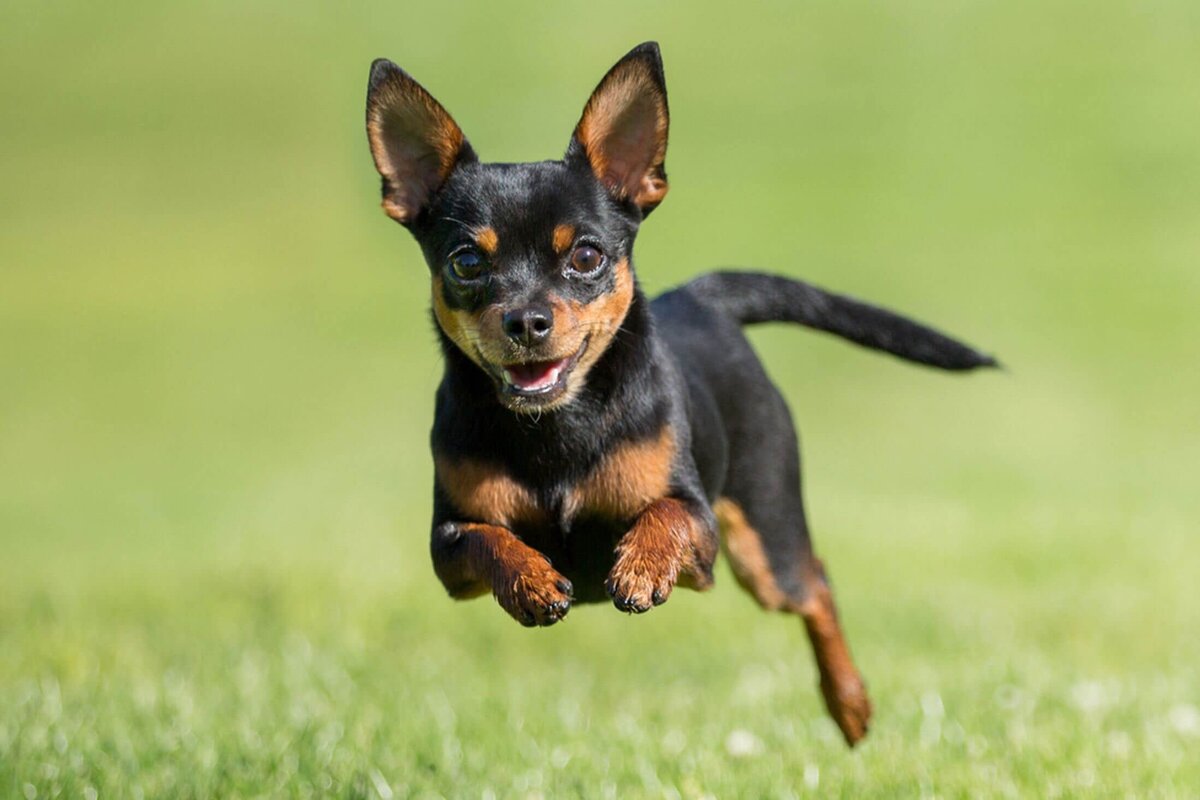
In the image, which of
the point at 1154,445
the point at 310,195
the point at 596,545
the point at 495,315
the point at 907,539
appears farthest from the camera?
the point at 310,195

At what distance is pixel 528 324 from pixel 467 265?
0.32 meters

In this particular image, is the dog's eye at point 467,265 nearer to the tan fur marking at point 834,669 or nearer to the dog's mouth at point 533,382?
the dog's mouth at point 533,382

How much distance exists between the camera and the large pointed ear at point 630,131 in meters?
4.42

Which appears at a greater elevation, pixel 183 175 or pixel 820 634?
pixel 820 634

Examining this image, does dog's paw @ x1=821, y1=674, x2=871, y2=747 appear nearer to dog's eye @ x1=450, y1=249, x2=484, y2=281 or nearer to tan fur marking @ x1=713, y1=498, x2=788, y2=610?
tan fur marking @ x1=713, y1=498, x2=788, y2=610

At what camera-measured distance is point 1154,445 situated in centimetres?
1620

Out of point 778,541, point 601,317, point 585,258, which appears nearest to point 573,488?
point 601,317

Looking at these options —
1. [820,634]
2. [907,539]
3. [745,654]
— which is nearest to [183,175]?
[907,539]

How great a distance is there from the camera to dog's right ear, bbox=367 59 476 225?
4.38 metres

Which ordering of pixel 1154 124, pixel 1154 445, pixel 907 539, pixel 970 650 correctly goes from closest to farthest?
pixel 970 650 → pixel 907 539 → pixel 1154 445 → pixel 1154 124

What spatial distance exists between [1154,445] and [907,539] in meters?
6.68

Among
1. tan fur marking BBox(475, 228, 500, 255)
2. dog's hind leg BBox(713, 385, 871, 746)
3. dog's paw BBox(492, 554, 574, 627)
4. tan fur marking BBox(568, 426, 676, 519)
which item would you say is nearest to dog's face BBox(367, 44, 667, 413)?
tan fur marking BBox(475, 228, 500, 255)

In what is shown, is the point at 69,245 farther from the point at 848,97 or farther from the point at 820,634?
the point at 820,634

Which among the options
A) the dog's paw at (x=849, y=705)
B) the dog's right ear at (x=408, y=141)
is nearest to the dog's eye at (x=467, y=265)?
the dog's right ear at (x=408, y=141)
